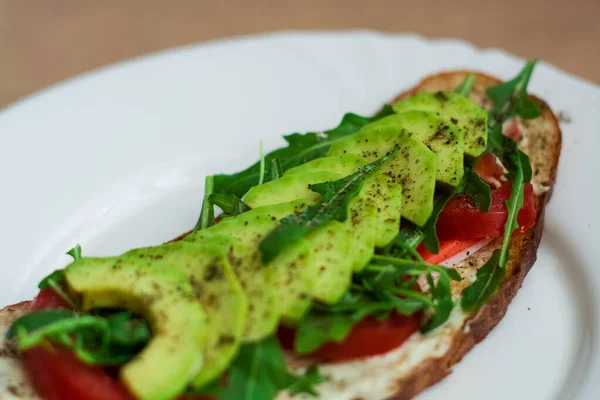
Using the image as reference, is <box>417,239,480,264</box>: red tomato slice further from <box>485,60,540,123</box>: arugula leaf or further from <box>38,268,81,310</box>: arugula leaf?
<box>38,268,81,310</box>: arugula leaf

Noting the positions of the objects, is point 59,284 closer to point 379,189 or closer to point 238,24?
point 379,189

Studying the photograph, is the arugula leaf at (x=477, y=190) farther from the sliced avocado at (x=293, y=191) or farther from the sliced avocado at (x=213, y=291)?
the sliced avocado at (x=213, y=291)

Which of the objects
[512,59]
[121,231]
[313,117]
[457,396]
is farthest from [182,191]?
[512,59]

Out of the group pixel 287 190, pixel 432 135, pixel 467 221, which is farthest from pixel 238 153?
pixel 467 221

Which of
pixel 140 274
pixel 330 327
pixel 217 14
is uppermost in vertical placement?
pixel 217 14

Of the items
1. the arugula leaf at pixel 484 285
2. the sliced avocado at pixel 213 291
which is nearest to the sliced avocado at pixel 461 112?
the arugula leaf at pixel 484 285

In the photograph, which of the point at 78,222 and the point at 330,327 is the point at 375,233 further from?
the point at 78,222
